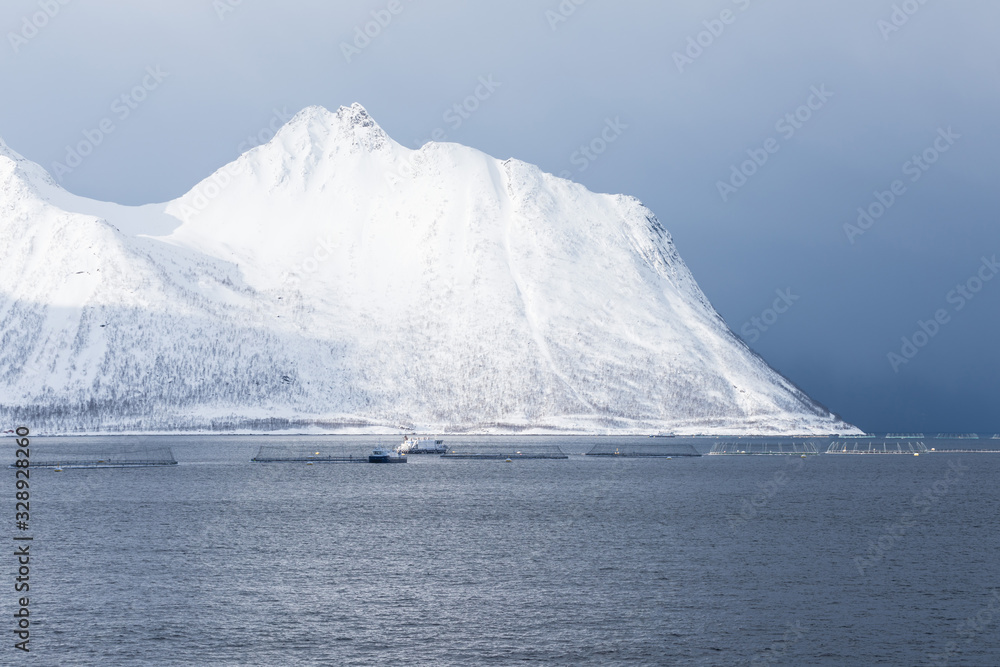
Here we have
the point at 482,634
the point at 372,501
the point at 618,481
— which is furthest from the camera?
the point at 618,481

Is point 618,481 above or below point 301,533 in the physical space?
above

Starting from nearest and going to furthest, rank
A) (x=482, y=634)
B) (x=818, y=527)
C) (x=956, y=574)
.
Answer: (x=482, y=634) < (x=956, y=574) < (x=818, y=527)

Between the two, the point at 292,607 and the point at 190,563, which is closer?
the point at 292,607

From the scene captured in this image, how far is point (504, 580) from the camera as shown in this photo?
7856 cm

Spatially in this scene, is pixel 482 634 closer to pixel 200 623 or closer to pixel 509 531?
pixel 200 623

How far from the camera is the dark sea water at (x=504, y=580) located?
58.9m

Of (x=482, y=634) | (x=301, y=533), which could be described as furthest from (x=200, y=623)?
(x=301, y=533)

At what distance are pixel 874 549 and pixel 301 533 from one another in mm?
48790

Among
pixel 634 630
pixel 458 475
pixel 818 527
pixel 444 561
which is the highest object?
pixel 818 527

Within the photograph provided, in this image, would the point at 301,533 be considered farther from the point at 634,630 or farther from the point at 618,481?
the point at 618,481

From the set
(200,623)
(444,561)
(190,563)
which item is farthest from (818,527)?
(200,623)

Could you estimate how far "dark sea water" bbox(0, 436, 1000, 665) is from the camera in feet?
193

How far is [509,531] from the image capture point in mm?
106875

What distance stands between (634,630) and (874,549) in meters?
39.9
